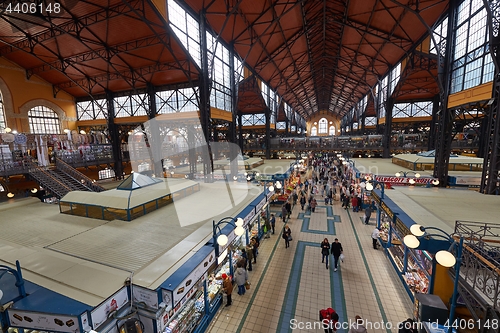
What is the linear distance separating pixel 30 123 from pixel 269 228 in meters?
22.9

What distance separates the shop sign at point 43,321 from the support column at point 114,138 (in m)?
19.5

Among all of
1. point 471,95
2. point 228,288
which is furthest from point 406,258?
point 471,95

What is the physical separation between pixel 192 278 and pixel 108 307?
5.79 feet

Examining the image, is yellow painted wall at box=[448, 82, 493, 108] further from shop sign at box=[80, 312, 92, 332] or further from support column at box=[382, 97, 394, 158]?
shop sign at box=[80, 312, 92, 332]

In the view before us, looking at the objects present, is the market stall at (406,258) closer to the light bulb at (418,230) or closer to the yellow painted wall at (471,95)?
the light bulb at (418,230)

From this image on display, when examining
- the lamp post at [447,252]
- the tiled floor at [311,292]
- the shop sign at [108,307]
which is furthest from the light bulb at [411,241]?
the shop sign at [108,307]

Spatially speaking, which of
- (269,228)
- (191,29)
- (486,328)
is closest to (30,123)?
(191,29)

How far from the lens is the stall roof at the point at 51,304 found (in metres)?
3.88

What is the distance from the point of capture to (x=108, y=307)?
4.23 meters

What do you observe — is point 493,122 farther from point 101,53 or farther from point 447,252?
point 101,53

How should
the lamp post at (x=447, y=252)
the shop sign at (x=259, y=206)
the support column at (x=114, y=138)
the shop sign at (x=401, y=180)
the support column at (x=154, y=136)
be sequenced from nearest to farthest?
the lamp post at (x=447, y=252)
the shop sign at (x=259, y=206)
the shop sign at (x=401, y=180)
the support column at (x=154, y=136)
the support column at (x=114, y=138)

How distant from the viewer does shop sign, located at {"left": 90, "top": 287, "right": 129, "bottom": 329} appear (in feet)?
13.0

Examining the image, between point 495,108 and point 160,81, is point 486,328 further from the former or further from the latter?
point 160,81

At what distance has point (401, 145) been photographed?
2738cm
